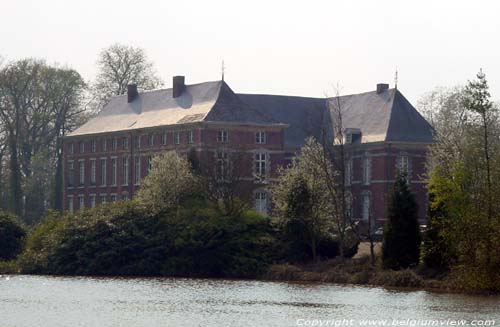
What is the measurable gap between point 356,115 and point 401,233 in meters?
38.7

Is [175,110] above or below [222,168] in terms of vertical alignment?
above

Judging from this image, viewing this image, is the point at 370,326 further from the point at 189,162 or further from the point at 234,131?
the point at 234,131

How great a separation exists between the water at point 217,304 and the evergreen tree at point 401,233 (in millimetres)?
3286

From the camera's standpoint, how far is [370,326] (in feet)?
130

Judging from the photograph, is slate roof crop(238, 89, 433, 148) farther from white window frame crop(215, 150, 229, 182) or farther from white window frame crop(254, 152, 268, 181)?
white window frame crop(215, 150, 229, 182)

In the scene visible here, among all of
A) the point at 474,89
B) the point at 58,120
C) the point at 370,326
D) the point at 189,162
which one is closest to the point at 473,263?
the point at 474,89

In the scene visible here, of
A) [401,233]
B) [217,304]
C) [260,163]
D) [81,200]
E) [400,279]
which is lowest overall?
[217,304]

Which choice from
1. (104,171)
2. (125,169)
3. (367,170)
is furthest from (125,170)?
(367,170)

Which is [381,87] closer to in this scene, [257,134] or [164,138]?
[257,134]

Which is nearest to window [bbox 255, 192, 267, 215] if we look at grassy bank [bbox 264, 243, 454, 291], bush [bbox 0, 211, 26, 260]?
bush [bbox 0, 211, 26, 260]

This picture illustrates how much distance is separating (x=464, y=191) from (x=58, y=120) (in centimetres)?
5409

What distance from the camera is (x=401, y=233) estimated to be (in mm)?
57625

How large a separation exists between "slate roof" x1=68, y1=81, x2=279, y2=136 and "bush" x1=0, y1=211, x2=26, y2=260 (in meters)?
21.4

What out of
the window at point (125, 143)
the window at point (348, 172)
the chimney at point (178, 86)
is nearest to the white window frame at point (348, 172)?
the window at point (348, 172)
